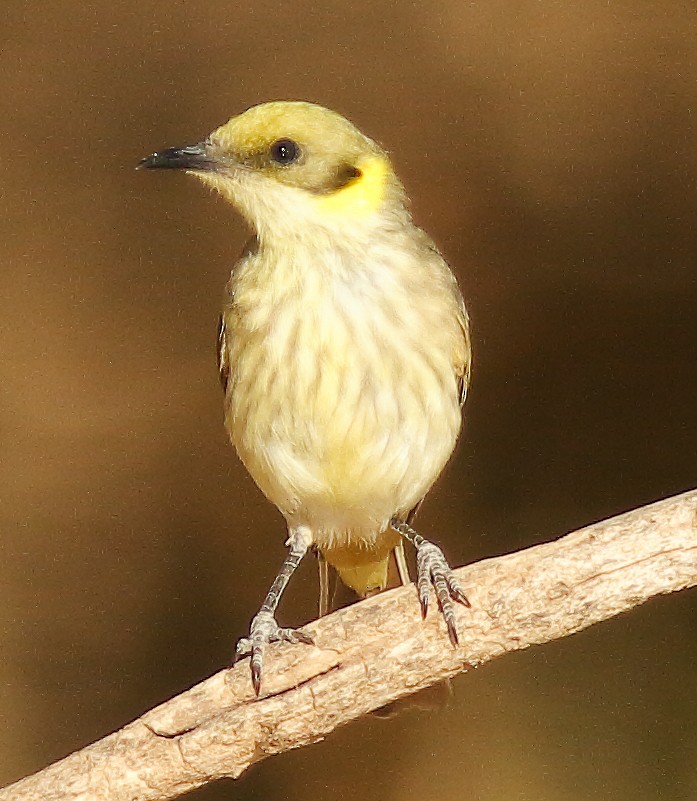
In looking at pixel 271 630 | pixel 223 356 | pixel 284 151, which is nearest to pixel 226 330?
Result: pixel 223 356

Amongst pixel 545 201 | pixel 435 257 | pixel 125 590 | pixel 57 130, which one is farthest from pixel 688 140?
pixel 125 590

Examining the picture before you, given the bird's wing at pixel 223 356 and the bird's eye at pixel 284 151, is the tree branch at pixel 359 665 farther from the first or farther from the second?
the bird's eye at pixel 284 151

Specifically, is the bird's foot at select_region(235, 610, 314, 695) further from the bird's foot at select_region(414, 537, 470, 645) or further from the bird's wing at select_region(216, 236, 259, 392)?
the bird's wing at select_region(216, 236, 259, 392)

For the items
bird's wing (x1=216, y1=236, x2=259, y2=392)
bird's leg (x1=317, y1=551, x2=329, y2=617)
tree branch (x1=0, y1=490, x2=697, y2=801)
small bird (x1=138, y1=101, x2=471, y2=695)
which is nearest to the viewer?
tree branch (x1=0, y1=490, x2=697, y2=801)

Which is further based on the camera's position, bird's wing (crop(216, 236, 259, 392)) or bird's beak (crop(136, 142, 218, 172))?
bird's wing (crop(216, 236, 259, 392))

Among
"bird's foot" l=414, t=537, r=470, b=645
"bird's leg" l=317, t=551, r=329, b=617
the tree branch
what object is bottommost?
the tree branch

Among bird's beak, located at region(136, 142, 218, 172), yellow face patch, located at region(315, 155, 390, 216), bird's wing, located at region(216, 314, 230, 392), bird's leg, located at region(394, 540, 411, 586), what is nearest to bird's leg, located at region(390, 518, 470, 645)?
bird's leg, located at region(394, 540, 411, 586)

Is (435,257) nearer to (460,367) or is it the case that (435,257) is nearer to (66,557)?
(460,367)

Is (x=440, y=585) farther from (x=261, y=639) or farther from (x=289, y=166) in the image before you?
(x=289, y=166)
